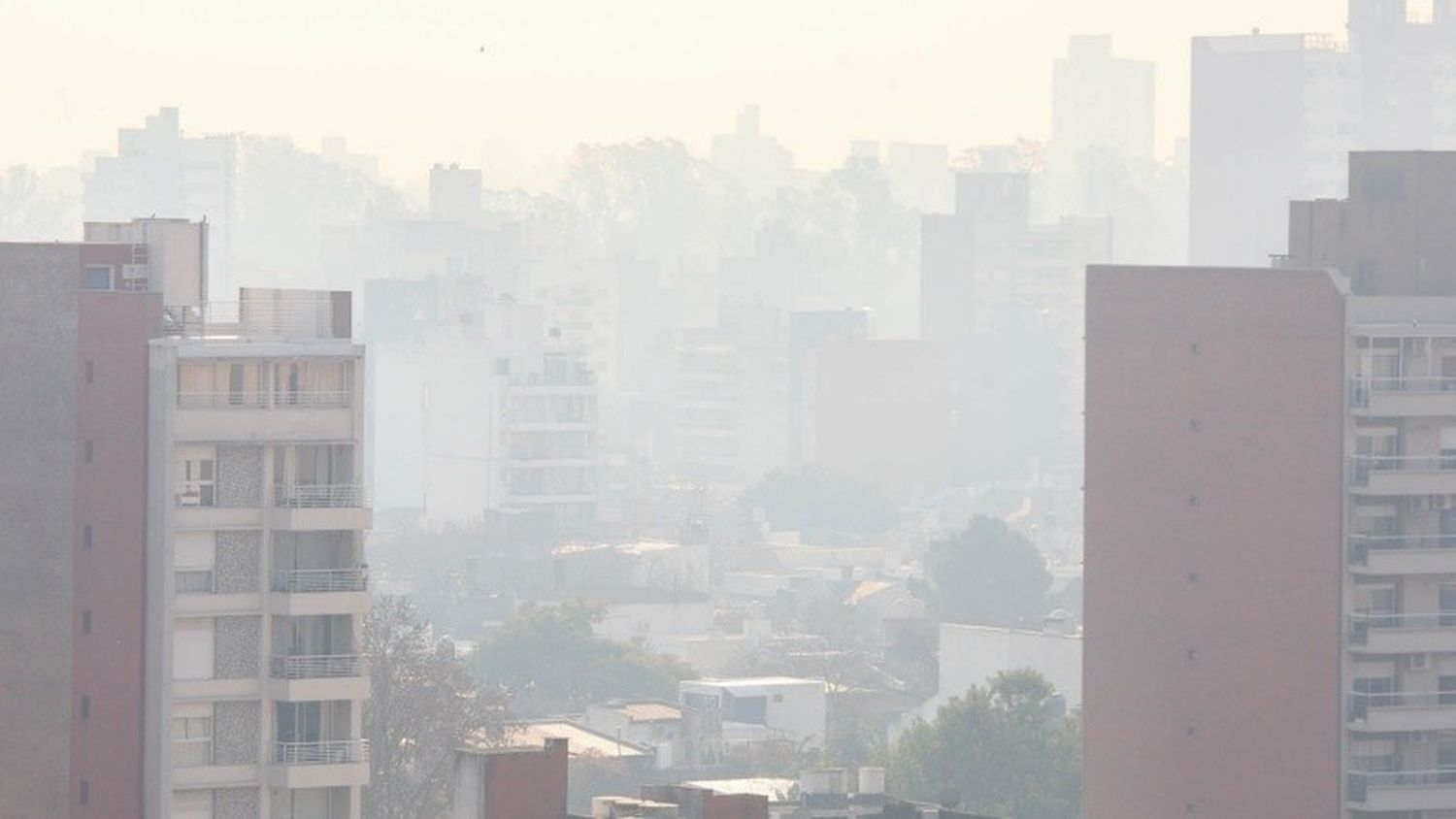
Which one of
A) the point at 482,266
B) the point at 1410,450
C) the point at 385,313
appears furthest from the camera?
the point at 482,266

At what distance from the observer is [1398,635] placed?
1389 inches

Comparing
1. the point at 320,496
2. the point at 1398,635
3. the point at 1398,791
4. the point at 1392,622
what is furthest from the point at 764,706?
the point at 320,496

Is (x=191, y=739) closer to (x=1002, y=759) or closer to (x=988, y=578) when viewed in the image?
(x=1002, y=759)

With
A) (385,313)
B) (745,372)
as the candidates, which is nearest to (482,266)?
(745,372)

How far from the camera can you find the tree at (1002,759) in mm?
48906

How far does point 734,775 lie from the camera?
200ft

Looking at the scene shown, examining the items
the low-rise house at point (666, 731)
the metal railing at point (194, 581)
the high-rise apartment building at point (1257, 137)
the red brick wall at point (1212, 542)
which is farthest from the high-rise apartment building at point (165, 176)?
the metal railing at point (194, 581)

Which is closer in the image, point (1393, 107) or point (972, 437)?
point (972, 437)

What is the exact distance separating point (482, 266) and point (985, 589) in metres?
66.6

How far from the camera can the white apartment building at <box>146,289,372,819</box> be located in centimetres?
3022

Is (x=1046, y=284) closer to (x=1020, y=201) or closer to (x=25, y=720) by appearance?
(x=1020, y=201)

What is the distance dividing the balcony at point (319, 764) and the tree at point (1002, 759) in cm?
1855

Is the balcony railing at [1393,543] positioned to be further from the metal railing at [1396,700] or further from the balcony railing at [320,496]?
the balcony railing at [320,496]

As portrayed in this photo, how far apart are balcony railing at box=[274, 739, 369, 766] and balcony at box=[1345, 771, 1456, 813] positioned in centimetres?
875
